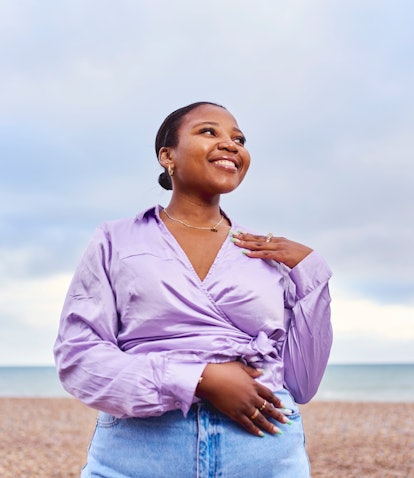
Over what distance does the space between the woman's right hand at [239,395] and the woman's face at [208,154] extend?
28.4 inches

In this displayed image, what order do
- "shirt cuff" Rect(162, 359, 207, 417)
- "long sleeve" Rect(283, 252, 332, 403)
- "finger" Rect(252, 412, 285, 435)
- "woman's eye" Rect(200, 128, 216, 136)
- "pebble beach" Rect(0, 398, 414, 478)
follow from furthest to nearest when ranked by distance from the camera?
"pebble beach" Rect(0, 398, 414, 478), "woman's eye" Rect(200, 128, 216, 136), "long sleeve" Rect(283, 252, 332, 403), "finger" Rect(252, 412, 285, 435), "shirt cuff" Rect(162, 359, 207, 417)

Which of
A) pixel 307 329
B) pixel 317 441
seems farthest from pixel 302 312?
pixel 317 441

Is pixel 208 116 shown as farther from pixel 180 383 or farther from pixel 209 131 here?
pixel 180 383

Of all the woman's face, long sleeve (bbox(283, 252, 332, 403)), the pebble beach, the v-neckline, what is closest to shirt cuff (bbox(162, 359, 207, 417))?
A: the v-neckline

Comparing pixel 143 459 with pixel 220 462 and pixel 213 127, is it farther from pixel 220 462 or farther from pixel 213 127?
pixel 213 127

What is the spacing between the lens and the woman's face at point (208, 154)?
2.54 metres

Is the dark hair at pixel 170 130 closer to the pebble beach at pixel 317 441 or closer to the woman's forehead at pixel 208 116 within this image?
→ the woman's forehead at pixel 208 116

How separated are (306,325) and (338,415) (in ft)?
51.3

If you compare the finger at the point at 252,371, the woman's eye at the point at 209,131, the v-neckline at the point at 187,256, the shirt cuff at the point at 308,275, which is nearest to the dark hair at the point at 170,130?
the woman's eye at the point at 209,131

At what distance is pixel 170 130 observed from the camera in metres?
2.75

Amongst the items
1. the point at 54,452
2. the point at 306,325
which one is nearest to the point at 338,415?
the point at 54,452

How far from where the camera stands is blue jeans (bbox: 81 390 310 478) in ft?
6.88

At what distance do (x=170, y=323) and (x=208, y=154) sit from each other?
68 centimetres

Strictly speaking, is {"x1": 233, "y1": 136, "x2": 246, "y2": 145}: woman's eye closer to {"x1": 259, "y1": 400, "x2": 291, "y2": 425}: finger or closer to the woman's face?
the woman's face
